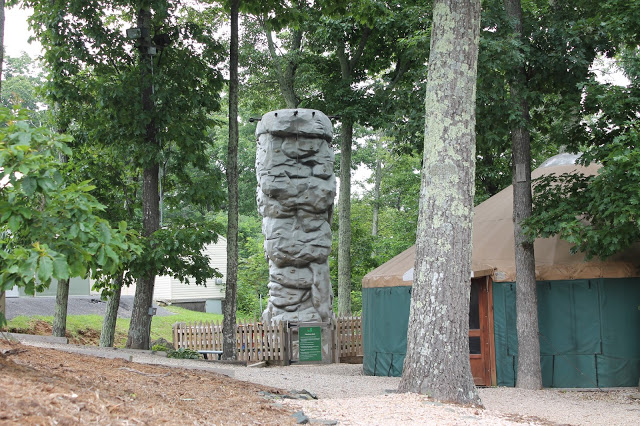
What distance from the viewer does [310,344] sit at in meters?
14.3

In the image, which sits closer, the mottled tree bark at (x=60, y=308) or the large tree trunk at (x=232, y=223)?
the large tree trunk at (x=232, y=223)

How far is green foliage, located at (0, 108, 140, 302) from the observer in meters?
4.09

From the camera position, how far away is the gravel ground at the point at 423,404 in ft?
17.7

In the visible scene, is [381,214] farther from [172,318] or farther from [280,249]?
[280,249]

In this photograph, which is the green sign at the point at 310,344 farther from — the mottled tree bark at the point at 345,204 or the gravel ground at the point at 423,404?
the mottled tree bark at the point at 345,204

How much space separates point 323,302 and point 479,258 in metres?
4.95

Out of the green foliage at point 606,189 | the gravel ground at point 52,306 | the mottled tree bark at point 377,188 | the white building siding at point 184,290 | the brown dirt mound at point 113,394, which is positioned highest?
the mottled tree bark at point 377,188

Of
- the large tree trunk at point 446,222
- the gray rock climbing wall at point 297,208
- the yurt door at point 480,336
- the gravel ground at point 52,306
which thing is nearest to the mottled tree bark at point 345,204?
the gray rock climbing wall at point 297,208

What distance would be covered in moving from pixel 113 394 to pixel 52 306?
15934mm

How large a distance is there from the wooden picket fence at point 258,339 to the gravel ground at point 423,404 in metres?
1.60

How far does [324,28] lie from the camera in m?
18.3

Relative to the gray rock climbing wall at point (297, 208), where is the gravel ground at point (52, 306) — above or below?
below

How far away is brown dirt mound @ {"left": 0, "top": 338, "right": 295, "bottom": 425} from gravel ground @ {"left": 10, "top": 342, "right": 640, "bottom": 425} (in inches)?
23.5

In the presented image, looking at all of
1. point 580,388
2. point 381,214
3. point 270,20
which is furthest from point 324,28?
point 381,214
